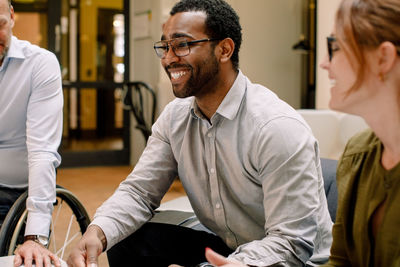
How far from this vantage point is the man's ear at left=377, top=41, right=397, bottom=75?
83cm

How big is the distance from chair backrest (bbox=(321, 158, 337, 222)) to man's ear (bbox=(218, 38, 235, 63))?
0.53m

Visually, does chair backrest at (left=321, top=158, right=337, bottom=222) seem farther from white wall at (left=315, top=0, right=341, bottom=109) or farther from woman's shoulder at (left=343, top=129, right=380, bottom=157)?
white wall at (left=315, top=0, right=341, bottom=109)

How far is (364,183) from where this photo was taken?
0.99 m

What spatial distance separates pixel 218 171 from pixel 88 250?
16.0 inches

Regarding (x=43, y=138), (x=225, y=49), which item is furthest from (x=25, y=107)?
(x=225, y=49)

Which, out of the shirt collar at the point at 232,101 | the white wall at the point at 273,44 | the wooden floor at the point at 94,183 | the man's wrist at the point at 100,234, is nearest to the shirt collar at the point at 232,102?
the shirt collar at the point at 232,101

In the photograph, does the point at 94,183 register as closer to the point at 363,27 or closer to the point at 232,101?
the point at 232,101

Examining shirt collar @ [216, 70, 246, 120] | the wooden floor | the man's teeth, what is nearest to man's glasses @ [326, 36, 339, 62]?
shirt collar @ [216, 70, 246, 120]

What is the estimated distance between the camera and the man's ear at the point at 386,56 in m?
0.83

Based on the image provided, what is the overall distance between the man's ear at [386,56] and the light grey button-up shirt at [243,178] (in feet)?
1.60

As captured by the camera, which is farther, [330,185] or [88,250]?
[330,185]

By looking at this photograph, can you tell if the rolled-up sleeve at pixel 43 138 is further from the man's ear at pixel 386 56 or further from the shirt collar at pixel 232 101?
the man's ear at pixel 386 56

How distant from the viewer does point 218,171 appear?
1469 mm

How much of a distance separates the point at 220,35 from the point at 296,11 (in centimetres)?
491
